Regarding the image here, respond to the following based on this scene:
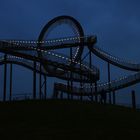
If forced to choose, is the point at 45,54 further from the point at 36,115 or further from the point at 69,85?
the point at 36,115

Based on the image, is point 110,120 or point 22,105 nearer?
point 110,120

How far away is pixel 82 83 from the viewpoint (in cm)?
5306

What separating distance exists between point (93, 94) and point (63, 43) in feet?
27.2

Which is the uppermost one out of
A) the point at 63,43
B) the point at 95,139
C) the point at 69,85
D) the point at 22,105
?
the point at 63,43

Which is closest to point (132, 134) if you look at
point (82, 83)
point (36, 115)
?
point (36, 115)

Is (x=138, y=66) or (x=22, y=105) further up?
(x=138, y=66)

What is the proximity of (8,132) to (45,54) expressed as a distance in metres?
21.7

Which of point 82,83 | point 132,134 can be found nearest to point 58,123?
point 132,134

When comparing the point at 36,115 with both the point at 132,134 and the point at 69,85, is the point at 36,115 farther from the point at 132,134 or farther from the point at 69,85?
the point at 69,85

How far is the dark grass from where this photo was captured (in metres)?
26.8

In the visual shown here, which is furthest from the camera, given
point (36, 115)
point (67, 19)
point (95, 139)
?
point (67, 19)

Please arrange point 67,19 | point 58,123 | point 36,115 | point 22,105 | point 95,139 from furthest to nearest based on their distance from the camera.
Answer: point 67,19, point 22,105, point 36,115, point 58,123, point 95,139

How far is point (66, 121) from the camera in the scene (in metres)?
29.7

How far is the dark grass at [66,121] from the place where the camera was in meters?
26.8
